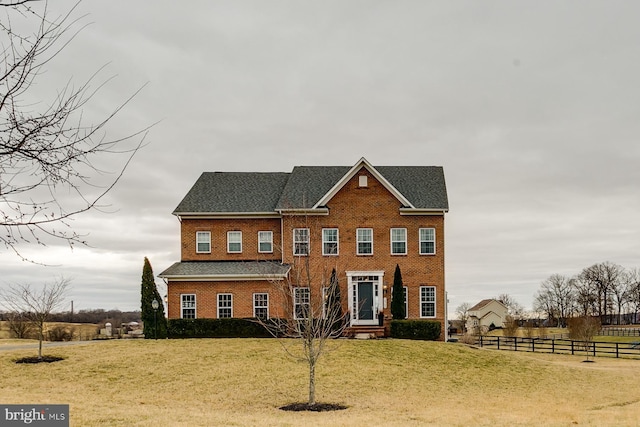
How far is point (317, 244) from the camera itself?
1558 inches

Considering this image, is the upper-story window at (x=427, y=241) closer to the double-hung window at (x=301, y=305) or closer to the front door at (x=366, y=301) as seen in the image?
the front door at (x=366, y=301)

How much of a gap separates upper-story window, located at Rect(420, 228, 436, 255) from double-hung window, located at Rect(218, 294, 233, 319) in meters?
11.7

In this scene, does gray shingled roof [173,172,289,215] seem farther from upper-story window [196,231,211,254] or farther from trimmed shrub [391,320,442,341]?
trimmed shrub [391,320,442,341]

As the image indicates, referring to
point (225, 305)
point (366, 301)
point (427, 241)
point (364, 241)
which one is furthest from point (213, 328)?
point (427, 241)

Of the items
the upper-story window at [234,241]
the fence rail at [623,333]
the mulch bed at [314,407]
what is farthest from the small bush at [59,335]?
the fence rail at [623,333]

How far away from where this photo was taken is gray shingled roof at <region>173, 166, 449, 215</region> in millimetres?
40781

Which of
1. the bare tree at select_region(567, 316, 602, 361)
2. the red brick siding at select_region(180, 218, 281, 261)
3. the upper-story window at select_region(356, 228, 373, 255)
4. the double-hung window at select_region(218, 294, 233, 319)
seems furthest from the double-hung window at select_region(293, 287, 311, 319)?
the bare tree at select_region(567, 316, 602, 361)

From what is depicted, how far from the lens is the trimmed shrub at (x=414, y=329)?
121 ft

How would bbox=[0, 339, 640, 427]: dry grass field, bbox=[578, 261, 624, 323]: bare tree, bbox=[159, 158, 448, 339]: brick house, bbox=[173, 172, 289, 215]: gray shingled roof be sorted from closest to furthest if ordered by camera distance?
bbox=[0, 339, 640, 427]: dry grass field
bbox=[159, 158, 448, 339]: brick house
bbox=[173, 172, 289, 215]: gray shingled roof
bbox=[578, 261, 624, 323]: bare tree

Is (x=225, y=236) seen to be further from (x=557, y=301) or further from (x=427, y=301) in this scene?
(x=557, y=301)

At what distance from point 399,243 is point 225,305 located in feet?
35.7

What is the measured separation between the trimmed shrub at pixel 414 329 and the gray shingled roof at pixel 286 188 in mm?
7006

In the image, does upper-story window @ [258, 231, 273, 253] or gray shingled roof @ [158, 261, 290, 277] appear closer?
gray shingled roof @ [158, 261, 290, 277]

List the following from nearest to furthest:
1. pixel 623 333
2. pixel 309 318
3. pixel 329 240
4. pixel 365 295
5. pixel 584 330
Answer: pixel 309 318 < pixel 365 295 < pixel 329 240 < pixel 584 330 < pixel 623 333
